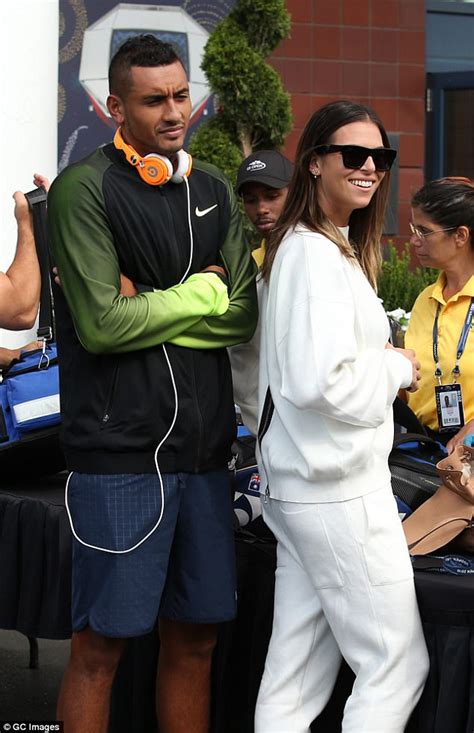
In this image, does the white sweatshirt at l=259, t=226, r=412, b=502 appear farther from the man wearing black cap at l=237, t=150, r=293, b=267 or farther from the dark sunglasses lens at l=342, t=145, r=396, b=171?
the man wearing black cap at l=237, t=150, r=293, b=267

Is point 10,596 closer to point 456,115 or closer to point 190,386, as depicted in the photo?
point 190,386

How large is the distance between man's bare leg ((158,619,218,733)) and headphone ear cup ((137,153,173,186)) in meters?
1.14

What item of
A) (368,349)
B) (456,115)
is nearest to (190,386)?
(368,349)

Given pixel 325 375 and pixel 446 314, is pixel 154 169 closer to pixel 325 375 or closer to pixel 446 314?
pixel 325 375

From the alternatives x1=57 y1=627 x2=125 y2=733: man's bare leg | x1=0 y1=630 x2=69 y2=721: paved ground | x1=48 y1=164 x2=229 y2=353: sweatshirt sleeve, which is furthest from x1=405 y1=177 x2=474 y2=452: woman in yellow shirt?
x1=0 y1=630 x2=69 y2=721: paved ground

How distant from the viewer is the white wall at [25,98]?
25.0 ft

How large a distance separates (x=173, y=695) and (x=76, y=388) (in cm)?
85

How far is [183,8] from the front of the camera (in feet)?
26.2

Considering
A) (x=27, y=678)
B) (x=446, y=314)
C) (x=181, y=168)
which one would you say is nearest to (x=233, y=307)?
(x=181, y=168)

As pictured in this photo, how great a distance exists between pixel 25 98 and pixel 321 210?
5.44m

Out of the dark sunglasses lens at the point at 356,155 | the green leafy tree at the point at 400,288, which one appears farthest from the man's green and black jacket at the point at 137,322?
the green leafy tree at the point at 400,288

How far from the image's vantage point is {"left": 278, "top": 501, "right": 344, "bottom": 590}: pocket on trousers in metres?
2.67

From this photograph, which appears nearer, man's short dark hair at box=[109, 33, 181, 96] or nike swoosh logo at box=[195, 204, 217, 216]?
man's short dark hair at box=[109, 33, 181, 96]

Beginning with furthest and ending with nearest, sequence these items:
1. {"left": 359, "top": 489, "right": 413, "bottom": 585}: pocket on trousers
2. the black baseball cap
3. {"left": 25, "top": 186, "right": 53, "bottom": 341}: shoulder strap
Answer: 1. the black baseball cap
2. {"left": 25, "top": 186, "right": 53, "bottom": 341}: shoulder strap
3. {"left": 359, "top": 489, "right": 413, "bottom": 585}: pocket on trousers
